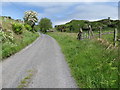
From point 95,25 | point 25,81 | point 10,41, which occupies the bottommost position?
point 25,81

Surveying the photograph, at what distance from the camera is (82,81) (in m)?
6.94

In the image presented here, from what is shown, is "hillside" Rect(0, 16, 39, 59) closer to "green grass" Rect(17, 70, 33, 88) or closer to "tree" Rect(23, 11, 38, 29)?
"green grass" Rect(17, 70, 33, 88)

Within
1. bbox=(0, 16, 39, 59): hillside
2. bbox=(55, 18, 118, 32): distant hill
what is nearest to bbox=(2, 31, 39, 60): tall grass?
bbox=(0, 16, 39, 59): hillside

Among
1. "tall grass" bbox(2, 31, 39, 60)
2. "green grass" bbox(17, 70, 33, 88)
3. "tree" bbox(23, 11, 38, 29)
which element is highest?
"tree" bbox(23, 11, 38, 29)

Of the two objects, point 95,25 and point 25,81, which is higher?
point 95,25

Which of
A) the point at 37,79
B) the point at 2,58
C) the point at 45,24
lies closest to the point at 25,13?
the point at 45,24

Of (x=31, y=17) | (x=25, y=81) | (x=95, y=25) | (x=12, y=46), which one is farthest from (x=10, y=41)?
(x=31, y=17)

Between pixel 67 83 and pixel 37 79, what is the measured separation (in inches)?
58.5

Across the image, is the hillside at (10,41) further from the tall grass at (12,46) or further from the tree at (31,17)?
the tree at (31,17)

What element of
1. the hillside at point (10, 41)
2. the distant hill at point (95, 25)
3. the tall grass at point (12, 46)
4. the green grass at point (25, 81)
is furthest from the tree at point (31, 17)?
the green grass at point (25, 81)

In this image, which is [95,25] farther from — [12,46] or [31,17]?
[12,46]

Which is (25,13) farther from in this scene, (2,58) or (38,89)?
(38,89)

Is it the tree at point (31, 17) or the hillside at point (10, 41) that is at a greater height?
the tree at point (31, 17)

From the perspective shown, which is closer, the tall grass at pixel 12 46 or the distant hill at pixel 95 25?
the tall grass at pixel 12 46
